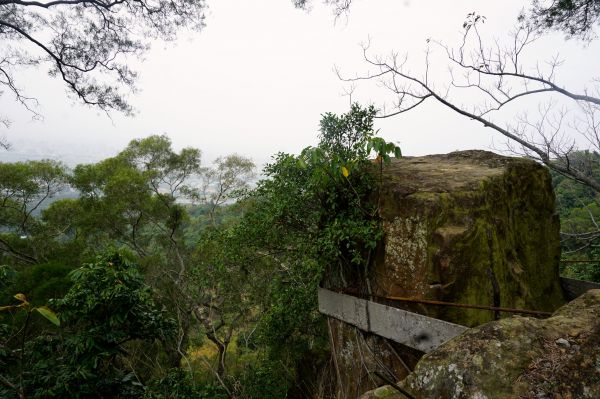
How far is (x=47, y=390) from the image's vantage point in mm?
3906

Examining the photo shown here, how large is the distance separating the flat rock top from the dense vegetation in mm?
422

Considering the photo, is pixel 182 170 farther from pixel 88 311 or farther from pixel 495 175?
pixel 495 175

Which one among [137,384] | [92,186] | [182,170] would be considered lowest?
[137,384]

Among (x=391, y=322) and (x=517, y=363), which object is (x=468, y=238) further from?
(x=517, y=363)

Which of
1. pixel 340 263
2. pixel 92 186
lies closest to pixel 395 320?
pixel 340 263

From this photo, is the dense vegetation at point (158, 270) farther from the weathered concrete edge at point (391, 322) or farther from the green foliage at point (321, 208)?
the weathered concrete edge at point (391, 322)

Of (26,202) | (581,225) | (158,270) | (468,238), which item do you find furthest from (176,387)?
(581,225)

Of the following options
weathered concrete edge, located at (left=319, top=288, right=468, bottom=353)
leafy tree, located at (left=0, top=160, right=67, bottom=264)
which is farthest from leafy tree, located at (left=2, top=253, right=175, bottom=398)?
leafy tree, located at (left=0, top=160, right=67, bottom=264)

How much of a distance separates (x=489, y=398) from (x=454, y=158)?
5.06 meters

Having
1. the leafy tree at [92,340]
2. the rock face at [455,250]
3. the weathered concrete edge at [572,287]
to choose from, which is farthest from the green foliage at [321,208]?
the weathered concrete edge at [572,287]

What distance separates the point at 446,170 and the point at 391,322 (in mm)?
2365

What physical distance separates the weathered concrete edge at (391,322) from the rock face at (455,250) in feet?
0.51

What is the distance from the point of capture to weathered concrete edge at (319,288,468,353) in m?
3.70

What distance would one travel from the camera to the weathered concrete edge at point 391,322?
3.70m
